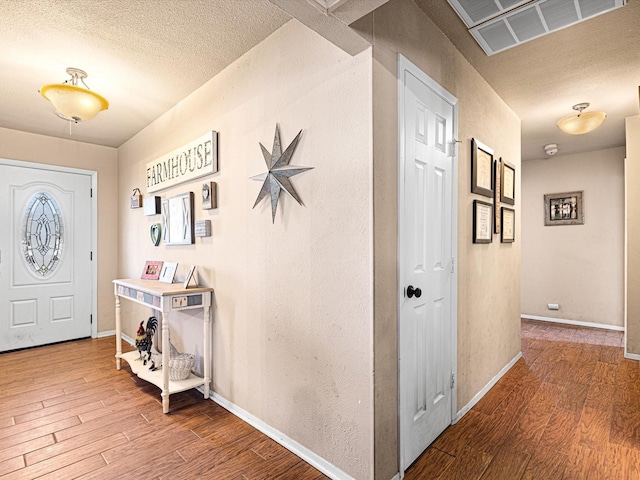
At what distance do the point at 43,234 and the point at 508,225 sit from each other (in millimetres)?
5196

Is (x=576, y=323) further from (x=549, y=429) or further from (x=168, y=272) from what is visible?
(x=168, y=272)

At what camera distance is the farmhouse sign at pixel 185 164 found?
2715 mm

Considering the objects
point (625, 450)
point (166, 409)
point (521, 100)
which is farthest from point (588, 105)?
point (166, 409)

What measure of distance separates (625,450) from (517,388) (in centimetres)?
86

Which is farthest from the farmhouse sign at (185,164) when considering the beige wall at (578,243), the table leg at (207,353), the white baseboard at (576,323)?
the white baseboard at (576,323)

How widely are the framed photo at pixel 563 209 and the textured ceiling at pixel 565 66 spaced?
155 cm

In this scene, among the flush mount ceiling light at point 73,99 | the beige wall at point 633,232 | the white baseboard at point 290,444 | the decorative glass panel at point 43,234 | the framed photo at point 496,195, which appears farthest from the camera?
the decorative glass panel at point 43,234

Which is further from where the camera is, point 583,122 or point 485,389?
point 583,122

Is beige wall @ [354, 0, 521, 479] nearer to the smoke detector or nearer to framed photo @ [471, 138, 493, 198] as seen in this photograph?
framed photo @ [471, 138, 493, 198]

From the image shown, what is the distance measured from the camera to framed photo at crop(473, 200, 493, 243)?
8.54ft

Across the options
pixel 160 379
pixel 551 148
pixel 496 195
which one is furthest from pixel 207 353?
pixel 551 148

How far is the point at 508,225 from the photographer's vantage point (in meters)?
3.27

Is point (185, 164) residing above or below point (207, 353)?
above

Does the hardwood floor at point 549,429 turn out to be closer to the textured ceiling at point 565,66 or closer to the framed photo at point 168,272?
the framed photo at point 168,272
